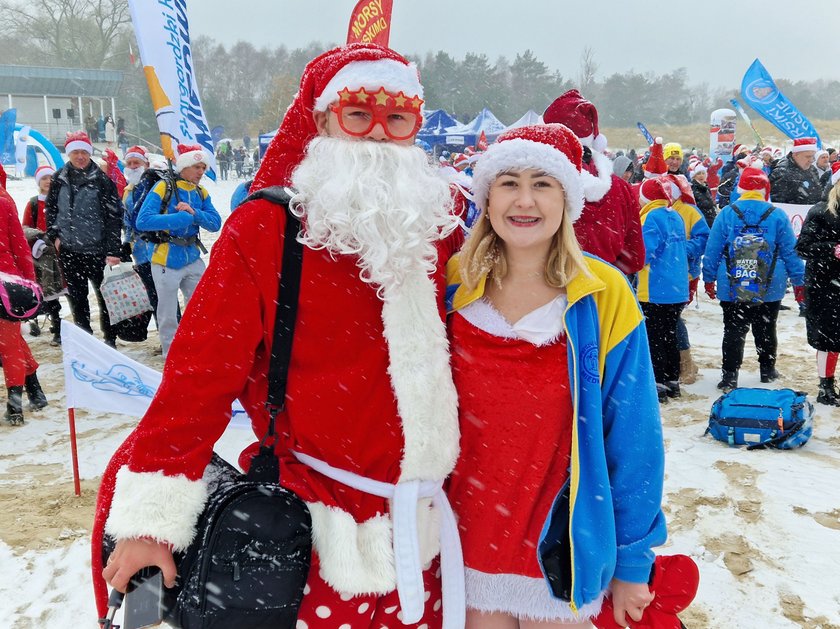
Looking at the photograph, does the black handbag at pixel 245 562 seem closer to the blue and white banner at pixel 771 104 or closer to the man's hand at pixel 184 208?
the man's hand at pixel 184 208

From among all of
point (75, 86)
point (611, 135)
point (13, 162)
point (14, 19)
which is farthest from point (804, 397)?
point (14, 19)

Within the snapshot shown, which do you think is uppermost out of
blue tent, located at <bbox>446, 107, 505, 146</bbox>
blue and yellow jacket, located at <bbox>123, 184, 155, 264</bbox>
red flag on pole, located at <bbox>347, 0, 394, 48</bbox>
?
blue tent, located at <bbox>446, 107, 505, 146</bbox>

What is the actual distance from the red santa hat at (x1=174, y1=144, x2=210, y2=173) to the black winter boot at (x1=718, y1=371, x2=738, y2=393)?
517 centimetres

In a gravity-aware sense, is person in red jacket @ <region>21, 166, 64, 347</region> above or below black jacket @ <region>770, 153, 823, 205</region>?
below

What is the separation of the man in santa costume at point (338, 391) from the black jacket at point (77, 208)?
18.9ft

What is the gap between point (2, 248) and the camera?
4.79m

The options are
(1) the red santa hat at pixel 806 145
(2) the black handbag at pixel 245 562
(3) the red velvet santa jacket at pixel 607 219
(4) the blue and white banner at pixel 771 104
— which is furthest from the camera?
(4) the blue and white banner at pixel 771 104

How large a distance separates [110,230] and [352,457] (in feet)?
20.3

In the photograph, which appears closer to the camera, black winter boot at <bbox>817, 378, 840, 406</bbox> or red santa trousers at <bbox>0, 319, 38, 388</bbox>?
red santa trousers at <bbox>0, 319, 38, 388</bbox>

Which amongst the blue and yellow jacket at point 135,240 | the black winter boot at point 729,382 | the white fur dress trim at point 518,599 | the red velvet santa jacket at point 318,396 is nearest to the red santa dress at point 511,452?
the white fur dress trim at point 518,599

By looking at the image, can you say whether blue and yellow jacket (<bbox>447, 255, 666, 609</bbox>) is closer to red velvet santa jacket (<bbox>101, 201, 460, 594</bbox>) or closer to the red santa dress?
the red santa dress

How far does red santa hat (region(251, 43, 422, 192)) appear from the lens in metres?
1.74

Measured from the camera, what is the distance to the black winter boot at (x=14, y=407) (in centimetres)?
518

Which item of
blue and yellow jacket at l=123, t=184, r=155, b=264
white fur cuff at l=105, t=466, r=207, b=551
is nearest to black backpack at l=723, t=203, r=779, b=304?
white fur cuff at l=105, t=466, r=207, b=551
